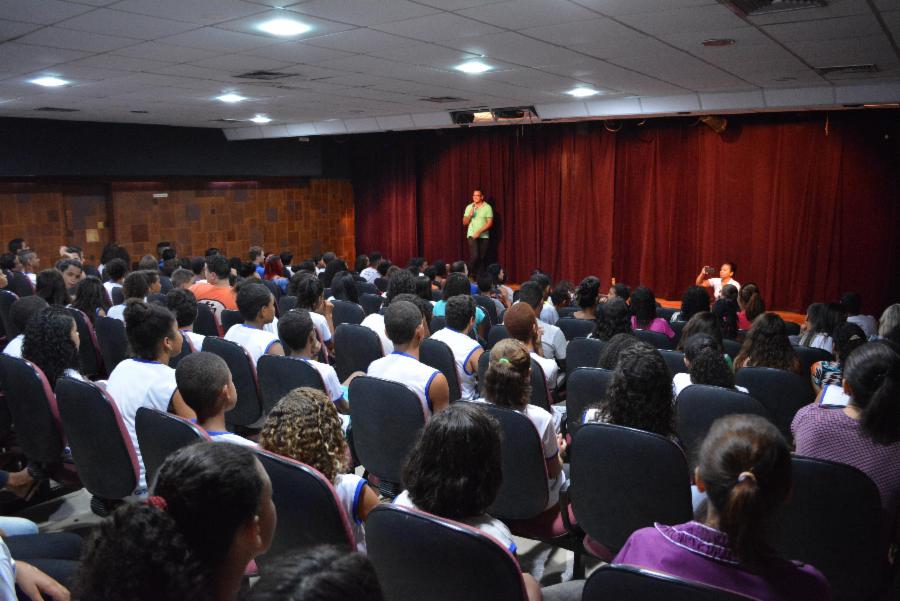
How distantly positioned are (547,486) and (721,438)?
112 cm

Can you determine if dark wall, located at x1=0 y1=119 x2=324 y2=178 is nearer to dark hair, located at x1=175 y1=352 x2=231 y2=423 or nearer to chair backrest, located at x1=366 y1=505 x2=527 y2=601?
dark hair, located at x1=175 y1=352 x2=231 y2=423

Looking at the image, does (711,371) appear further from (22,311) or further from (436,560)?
(22,311)

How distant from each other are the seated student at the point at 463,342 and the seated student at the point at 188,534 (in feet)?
8.53

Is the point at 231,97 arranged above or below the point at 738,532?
above

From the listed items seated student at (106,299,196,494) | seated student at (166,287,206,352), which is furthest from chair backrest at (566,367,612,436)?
seated student at (166,287,206,352)

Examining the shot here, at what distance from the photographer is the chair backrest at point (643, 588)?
4.30 ft

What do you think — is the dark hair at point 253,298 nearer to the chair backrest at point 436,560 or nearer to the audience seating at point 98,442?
the audience seating at point 98,442

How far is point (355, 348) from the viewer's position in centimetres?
461

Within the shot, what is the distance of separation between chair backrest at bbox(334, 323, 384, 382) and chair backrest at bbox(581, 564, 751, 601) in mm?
3132

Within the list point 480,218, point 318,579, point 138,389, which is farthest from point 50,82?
point 480,218

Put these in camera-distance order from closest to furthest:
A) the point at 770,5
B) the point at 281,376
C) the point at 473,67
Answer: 1. the point at 281,376
2. the point at 770,5
3. the point at 473,67

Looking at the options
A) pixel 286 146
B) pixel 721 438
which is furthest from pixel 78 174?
pixel 721 438

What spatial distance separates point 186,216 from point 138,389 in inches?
399

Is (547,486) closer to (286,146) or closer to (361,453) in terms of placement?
(361,453)
